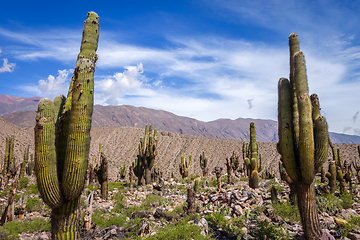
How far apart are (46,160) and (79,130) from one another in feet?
2.48

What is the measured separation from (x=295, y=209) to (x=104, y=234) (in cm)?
651

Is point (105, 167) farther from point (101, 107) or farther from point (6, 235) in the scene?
point (101, 107)

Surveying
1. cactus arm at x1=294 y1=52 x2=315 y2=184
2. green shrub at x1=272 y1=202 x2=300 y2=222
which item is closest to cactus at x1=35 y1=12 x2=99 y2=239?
cactus arm at x1=294 y1=52 x2=315 y2=184

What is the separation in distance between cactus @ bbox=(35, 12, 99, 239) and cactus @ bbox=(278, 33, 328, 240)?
189 inches

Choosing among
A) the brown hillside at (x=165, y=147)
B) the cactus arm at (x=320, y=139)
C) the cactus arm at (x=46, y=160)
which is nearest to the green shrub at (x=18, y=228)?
the cactus arm at (x=46, y=160)

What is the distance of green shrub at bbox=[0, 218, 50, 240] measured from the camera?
6707 millimetres

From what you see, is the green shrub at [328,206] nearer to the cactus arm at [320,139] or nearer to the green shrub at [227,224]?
the green shrub at [227,224]

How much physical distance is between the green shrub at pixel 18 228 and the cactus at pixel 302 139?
801 centimetres

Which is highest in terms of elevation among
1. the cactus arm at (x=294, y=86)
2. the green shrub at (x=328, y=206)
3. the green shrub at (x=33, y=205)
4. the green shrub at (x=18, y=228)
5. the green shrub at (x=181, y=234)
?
the cactus arm at (x=294, y=86)

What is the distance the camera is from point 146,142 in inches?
752

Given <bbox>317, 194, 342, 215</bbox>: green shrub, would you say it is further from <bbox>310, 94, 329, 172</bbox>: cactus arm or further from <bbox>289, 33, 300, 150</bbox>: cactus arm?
<bbox>289, 33, 300, 150</bbox>: cactus arm

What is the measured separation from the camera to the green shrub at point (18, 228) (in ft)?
22.0

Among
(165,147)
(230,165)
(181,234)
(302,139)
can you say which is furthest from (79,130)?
(165,147)

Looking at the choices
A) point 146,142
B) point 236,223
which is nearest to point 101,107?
point 146,142
